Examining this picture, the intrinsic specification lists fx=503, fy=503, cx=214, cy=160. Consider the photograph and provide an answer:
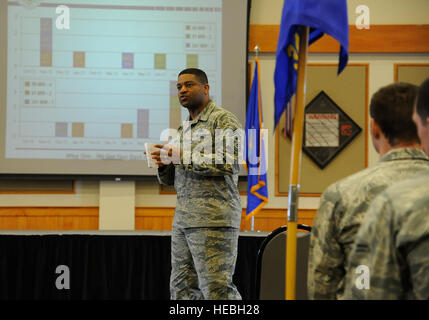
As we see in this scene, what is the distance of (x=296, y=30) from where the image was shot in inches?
60.1

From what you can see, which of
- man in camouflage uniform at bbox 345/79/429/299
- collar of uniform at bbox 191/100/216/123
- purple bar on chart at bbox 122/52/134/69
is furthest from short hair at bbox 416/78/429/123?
purple bar on chart at bbox 122/52/134/69

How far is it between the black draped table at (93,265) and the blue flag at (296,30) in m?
2.07

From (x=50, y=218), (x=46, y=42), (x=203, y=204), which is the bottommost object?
(x=50, y=218)

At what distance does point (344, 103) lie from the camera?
4.85 meters

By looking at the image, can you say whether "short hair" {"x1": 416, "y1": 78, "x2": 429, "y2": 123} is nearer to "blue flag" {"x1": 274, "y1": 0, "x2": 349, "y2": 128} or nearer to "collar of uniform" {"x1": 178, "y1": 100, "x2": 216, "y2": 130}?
"blue flag" {"x1": 274, "y1": 0, "x2": 349, "y2": 128}

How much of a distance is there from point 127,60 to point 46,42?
2.42ft

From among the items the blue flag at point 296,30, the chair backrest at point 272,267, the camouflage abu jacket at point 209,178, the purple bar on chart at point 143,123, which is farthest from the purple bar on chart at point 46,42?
the blue flag at point 296,30

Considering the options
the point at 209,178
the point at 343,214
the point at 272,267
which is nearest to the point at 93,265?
the point at 209,178

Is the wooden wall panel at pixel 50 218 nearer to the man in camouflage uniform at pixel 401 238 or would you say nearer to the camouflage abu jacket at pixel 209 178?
the camouflage abu jacket at pixel 209 178

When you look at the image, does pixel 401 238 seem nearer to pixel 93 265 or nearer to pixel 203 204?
pixel 203 204

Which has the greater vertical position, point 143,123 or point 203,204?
point 143,123

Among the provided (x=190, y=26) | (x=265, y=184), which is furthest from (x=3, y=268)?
(x=190, y=26)

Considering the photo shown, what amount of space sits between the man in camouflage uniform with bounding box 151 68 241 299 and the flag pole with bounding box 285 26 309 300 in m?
0.89

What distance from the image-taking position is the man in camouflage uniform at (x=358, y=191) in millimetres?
1164
